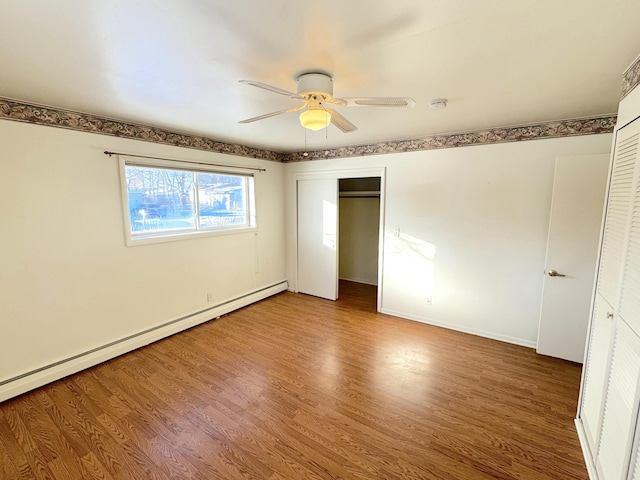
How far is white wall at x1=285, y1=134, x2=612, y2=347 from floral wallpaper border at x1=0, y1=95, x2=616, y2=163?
0.08 metres

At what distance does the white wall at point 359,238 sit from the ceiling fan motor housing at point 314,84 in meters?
3.61

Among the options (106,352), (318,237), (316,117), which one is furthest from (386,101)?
(106,352)

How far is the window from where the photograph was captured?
115 inches

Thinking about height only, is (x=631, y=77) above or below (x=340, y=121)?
above

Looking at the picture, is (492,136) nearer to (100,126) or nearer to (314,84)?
(314,84)

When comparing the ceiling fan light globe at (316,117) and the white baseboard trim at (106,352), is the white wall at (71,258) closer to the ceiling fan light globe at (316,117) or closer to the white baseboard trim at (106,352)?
the white baseboard trim at (106,352)

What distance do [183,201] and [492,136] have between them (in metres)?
3.59

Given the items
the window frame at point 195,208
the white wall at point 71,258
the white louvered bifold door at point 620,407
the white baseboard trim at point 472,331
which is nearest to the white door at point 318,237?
the window frame at point 195,208

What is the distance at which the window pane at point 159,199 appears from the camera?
2.91 m

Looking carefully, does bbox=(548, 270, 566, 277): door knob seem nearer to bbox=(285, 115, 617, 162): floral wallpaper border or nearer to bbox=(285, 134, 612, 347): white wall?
bbox=(285, 134, 612, 347): white wall

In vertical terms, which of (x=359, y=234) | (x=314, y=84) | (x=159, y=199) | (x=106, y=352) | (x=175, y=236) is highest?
(x=314, y=84)

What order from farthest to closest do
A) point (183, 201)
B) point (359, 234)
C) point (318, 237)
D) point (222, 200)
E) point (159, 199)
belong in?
point (359, 234) → point (318, 237) → point (222, 200) → point (183, 201) → point (159, 199)

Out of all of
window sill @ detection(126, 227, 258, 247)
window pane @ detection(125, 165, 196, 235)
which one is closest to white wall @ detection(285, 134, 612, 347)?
window sill @ detection(126, 227, 258, 247)

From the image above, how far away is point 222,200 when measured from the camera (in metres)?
3.82
